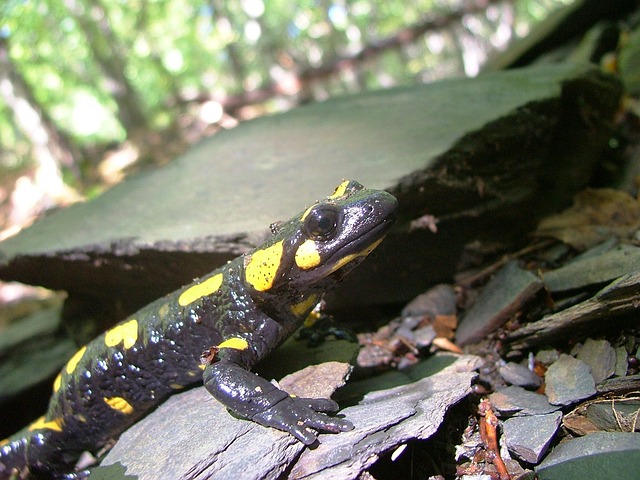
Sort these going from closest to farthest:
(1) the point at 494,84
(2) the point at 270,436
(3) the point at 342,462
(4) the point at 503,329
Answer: (3) the point at 342,462
(2) the point at 270,436
(4) the point at 503,329
(1) the point at 494,84

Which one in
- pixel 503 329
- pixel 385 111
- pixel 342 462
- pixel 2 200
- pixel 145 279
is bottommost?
pixel 503 329

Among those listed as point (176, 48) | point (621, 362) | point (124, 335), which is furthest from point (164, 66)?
point (621, 362)

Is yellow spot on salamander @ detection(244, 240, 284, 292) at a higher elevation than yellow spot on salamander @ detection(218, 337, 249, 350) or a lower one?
higher

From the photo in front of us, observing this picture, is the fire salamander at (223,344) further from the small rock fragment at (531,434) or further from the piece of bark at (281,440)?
the small rock fragment at (531,434)

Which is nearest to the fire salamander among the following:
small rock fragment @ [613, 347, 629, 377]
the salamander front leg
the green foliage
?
the salamander front leg

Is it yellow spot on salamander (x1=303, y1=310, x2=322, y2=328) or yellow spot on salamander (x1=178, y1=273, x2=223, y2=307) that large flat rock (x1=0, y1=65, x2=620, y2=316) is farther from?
yellow spot on salamander (x1=178, y1=273, x2=223, y2=307)

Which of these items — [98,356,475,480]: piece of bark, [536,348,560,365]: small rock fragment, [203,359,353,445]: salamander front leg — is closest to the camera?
[98,356,475,480]: piece of bark

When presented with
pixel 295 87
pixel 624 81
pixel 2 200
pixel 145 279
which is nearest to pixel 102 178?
pixel 2 200

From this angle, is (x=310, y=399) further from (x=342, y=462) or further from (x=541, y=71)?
(x=541, y=71)
